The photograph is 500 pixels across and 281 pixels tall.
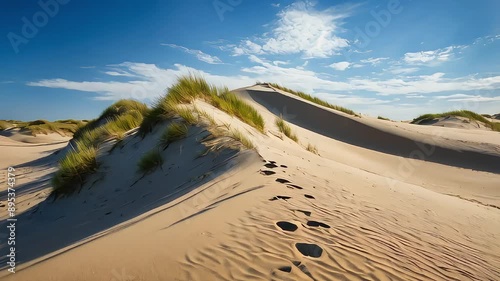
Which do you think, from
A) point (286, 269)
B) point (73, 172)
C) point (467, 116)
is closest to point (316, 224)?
point (286, 269)

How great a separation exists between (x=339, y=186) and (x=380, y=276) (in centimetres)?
220

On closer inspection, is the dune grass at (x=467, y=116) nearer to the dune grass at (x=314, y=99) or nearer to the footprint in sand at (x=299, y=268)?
the dune grass at (x=314, y=99)

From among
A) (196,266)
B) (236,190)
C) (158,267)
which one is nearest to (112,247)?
→ (158,267)

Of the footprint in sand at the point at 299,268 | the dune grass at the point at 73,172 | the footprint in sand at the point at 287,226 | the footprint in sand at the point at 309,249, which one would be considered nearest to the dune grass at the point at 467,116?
the footprint in sand at the point at 287,226

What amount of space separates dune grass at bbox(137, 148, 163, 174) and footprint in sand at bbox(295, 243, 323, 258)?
133 inches

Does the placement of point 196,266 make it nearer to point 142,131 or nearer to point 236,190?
point 236,190

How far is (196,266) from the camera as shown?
6.07 feet

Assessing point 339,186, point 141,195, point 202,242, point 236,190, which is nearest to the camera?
point 202,242

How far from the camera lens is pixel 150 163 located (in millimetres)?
4941

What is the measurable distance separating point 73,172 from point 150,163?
5.19ft

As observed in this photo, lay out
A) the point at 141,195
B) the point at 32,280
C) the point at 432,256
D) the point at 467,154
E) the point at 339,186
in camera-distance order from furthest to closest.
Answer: the point at 467,154 < the point at 141,195 < the point at 339,186 < the point at 432,256 < the point at 32,280

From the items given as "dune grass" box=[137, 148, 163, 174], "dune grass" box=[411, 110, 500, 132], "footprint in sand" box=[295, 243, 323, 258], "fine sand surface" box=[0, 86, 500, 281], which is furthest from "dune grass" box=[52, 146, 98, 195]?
"dune grass" box=[411, 110, 500, 132]

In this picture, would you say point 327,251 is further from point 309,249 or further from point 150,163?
point 150,163

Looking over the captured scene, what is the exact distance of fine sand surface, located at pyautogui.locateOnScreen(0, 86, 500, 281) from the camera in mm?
1920
